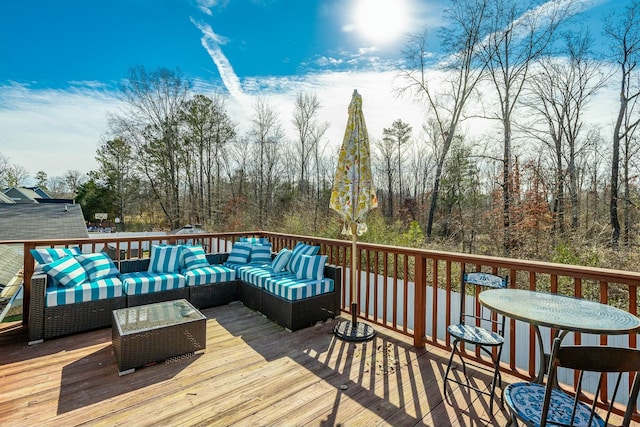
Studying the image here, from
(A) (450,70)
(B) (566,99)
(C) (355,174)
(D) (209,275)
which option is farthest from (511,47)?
(D) (209,275)

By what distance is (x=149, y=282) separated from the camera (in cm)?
389

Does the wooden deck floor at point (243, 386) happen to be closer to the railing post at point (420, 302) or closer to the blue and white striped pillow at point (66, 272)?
the railing post at point (420, 302)

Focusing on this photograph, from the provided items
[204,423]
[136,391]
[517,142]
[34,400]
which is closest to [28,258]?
[34,400]

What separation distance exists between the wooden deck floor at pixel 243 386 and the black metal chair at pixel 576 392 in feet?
2.17

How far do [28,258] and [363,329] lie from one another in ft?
13.9

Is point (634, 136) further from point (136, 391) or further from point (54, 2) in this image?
point (54, 2)

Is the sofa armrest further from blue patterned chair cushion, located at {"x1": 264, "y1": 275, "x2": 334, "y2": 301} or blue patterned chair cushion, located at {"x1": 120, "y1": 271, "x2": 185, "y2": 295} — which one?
blue patterned chair cushion, located at {"x1": 264, "y1": 275, "x2": 334, "y2": 301}

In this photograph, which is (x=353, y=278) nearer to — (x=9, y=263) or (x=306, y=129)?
(x=9, y=263)

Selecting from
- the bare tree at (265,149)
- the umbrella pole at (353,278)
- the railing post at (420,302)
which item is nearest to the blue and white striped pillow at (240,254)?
the umbrella pole at (353,278)

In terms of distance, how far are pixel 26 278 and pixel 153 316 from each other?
6.47 ft

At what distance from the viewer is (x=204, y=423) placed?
6.70ft

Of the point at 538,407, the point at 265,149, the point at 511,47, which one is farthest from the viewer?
the point at 265,149

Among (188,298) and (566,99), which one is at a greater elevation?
(566,99)

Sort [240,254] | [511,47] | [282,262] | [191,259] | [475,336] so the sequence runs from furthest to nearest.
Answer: [511,47]
[240,254]
[191,259]
[282,262]
[475,336]
